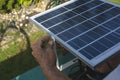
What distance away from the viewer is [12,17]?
9805 mm

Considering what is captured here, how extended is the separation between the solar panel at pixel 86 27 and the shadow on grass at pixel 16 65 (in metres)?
3.22

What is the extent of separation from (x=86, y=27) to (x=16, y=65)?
408cm

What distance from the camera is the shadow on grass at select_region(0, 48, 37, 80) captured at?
7.79m

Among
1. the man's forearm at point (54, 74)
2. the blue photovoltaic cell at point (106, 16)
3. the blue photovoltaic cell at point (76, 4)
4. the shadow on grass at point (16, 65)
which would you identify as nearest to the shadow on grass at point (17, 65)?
the shadow on grass at point (16, 65)

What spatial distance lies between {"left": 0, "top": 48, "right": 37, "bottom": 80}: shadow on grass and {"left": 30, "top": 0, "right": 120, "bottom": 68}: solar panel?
3216mm

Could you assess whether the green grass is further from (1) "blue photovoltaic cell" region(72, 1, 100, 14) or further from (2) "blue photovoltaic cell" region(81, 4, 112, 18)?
(2) "blue photovoltaic cell" region(81, 4, 112, 18)

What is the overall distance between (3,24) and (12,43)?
0.96 m

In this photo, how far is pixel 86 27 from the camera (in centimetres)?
447

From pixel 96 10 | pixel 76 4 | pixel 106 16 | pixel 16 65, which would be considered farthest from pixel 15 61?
pixel 106 16

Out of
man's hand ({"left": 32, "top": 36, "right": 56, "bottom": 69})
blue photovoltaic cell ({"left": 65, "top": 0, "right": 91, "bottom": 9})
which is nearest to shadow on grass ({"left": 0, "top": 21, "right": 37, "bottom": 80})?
blue photovoltaic cell ({"left": 65, "top": 0, "right": 91, "bottom": 9})

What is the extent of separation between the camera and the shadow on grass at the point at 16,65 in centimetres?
779

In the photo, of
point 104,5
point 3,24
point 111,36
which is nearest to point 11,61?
point 3,24

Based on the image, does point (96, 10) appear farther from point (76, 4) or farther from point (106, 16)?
point (76, 4)

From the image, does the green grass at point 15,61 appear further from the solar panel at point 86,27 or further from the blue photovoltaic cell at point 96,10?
the blue photovoltaic cell at point 96,10
